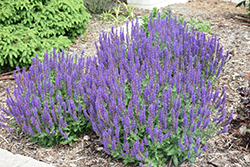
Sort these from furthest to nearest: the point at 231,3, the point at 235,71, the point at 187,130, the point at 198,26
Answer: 1. the point at 231,3
2. the point at 198,26
3. the point at 235,71
4. the point at 187,130

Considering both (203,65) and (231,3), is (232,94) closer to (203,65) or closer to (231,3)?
(203,65)

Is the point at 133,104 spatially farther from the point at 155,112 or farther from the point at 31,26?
the point at 31,26

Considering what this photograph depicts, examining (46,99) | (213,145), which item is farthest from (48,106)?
(213,145)

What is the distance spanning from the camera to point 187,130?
2.75m

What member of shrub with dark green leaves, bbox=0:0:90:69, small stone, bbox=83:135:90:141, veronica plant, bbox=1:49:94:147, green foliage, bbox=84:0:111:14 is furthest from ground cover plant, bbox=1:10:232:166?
green foliage, bbox=84:0:111:14

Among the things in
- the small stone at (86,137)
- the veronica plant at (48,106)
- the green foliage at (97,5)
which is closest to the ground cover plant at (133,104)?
the veronica plant at (48,106)

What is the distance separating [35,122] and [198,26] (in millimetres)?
4742

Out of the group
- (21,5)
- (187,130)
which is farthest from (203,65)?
(21,5)

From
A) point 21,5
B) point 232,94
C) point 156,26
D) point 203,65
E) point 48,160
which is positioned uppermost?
point 21,5

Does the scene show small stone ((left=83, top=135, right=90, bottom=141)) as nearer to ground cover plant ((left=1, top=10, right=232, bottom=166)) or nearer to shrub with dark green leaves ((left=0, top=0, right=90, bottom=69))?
ground cover plant ((left=1, top=10, right=232, bottom=166))

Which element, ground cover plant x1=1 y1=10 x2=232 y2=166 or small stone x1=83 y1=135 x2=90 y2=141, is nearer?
ground cover plant x1=1 y1=10 x2=232 y2=166

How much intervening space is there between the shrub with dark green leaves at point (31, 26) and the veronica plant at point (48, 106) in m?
1.47

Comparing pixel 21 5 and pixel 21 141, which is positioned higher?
pixel 21 5

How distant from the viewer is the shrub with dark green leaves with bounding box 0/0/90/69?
476 cm
